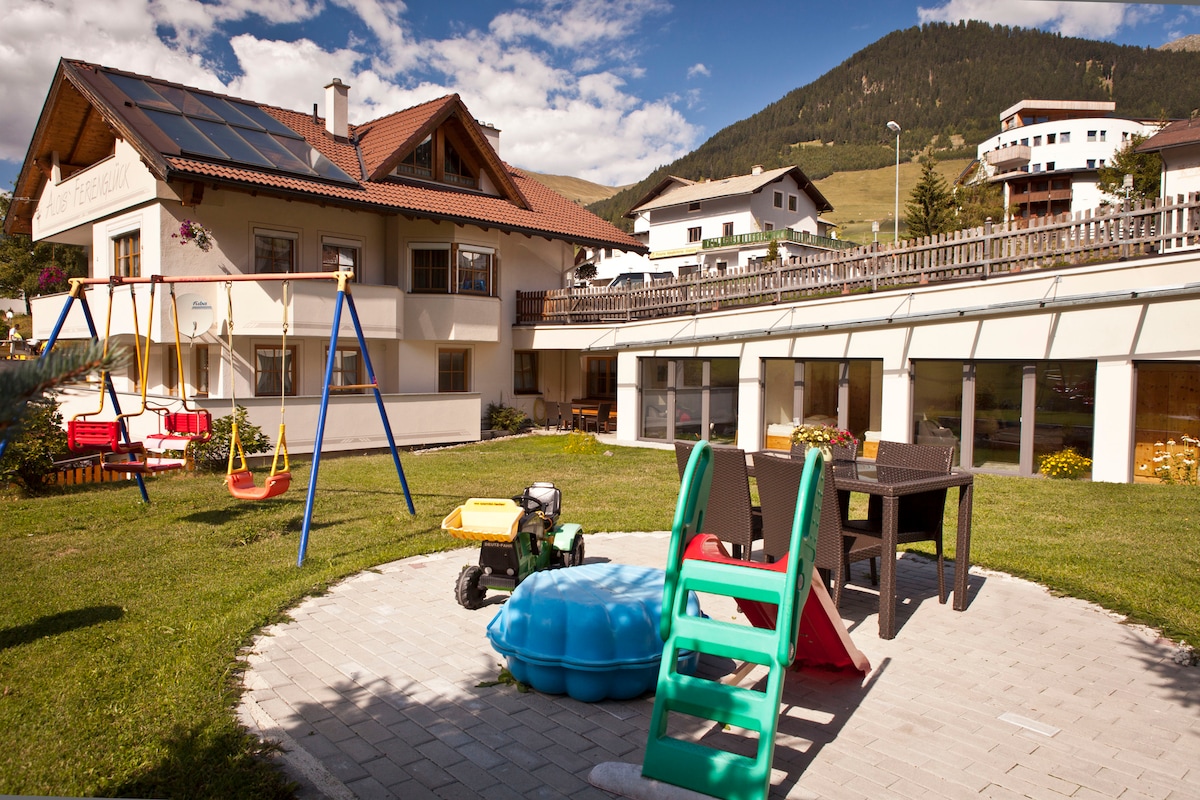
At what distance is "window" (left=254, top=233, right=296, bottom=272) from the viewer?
19234 mm

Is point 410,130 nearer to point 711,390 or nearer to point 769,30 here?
point 711,390

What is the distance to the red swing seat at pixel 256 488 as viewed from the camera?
9.13 m

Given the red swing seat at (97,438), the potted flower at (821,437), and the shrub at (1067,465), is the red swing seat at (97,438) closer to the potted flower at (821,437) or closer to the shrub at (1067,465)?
the potted flower at (821,437)

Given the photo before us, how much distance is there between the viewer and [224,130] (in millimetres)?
19203

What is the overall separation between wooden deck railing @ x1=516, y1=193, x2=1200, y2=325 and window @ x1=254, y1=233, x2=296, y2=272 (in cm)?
803

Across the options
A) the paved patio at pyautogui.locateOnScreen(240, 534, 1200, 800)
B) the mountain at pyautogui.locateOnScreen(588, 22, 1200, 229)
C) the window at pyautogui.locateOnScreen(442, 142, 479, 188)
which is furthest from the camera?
the mountain at pyautogui.locateOnScreen(588, 22, 1200, 229)

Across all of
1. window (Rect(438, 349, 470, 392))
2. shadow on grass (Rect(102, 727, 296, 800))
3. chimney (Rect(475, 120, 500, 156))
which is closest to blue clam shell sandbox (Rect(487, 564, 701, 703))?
shadow on grass (Rect(102, 727, 296, 800))

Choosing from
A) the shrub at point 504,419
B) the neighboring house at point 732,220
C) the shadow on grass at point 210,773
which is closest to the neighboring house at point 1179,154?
the neighboring house at point 732,220

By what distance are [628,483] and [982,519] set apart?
5823mm

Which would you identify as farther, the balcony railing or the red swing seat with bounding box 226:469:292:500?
the balcony railing

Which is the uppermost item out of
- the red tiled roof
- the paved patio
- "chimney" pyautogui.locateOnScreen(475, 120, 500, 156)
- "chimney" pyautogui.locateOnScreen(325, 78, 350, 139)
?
"chimney" pyautogui.locateOnScreen(475, 120, 500, 156)

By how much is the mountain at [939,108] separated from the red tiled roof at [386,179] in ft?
377

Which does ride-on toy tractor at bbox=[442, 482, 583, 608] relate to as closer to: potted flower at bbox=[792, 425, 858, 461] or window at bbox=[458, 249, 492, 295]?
potted flower at bbox=[792, 425, 858, 461]

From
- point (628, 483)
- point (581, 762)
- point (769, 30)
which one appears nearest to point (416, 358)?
point (628, 483)
